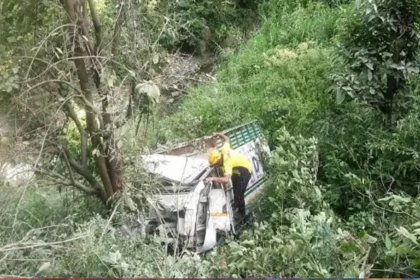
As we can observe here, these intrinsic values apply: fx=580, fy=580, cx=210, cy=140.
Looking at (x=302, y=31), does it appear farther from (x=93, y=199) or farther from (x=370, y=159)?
(x=93, y=199)

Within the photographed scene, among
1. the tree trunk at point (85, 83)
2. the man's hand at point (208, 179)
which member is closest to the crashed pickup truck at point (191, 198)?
the man's hand at point (208, 179)

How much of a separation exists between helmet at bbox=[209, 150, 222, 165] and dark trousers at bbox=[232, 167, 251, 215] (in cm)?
9

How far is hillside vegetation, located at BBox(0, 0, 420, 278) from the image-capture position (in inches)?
68.7

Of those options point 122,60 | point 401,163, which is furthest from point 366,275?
point 122,60

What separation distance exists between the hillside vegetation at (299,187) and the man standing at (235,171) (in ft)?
0.31

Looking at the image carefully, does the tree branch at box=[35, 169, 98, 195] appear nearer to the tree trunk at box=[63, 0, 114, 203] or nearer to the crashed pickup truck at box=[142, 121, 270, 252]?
the tree trunk at box=[63, 0, 114, 203]

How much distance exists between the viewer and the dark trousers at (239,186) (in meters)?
2.40

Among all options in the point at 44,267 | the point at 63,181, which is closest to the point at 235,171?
the point at 63,181

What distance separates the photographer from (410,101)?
8.36ft

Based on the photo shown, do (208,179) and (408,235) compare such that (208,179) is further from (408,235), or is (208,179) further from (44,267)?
(408,235)

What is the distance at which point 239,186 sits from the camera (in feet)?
7.89

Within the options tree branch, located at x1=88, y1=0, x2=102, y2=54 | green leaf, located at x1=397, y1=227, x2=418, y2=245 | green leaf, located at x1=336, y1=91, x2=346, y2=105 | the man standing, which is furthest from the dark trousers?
green leaf, located at x1=397, y1=227, x2=418, y2=245

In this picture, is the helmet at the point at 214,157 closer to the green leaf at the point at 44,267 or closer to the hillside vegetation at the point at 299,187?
the hillside vegetation at the point at 299,187

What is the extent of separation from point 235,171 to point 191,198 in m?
0.25
